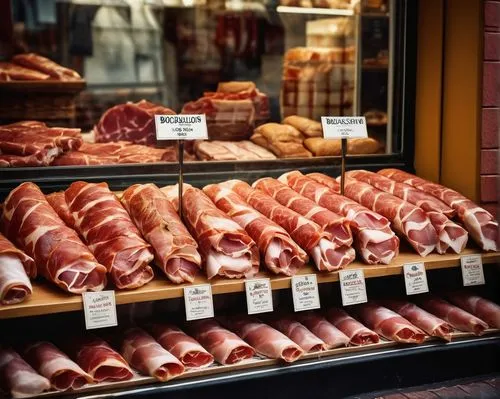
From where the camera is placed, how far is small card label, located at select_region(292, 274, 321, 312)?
9.89ft

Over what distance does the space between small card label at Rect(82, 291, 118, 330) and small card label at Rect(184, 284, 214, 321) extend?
30 cm

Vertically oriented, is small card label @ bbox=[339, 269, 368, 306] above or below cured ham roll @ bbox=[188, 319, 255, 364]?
above

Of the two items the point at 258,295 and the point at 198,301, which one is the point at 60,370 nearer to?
the point at 198,301

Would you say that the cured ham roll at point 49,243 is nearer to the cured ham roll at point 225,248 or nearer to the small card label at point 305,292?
the cured ham roll at point 225,248

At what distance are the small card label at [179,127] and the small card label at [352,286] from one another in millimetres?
882

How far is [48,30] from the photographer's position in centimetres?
591

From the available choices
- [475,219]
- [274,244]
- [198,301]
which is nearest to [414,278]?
[475,219]

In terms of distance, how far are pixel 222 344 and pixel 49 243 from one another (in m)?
0.83

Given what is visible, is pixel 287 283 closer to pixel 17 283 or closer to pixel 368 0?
pixel 17 283

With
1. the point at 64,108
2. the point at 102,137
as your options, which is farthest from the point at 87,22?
the point at 102,137

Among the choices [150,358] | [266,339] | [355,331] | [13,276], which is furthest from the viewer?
[355,331]

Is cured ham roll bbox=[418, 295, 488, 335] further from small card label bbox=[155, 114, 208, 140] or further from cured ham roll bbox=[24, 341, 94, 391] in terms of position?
cured ham roll bbox=[24, 341, 94, 391]

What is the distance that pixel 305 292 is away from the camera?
303 centimetres

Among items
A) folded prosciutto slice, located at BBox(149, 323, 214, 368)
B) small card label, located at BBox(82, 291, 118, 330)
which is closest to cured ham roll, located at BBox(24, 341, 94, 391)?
small card label, located at BBox(82, 291, 118, 330)
